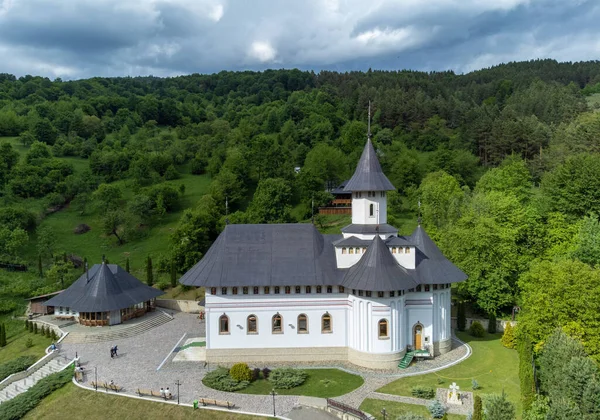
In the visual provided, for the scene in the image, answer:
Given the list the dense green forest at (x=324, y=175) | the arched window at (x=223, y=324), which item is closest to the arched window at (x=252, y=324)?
the arched window at (x=223, y=324)

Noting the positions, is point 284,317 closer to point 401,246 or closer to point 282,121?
point 401,246

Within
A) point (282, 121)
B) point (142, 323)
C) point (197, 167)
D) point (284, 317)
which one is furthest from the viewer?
point (282, 121)

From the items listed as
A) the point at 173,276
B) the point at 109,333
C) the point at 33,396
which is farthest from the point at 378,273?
the point at 173,276

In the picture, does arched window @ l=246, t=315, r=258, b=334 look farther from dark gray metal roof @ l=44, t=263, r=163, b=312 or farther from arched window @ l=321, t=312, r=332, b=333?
dark gray metal roof @ l=44, t=263, r=163, b=312

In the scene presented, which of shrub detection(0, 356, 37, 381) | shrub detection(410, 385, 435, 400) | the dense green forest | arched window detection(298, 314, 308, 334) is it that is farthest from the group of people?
the dense green forest

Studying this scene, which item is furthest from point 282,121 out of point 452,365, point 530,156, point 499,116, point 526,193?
point 452,365

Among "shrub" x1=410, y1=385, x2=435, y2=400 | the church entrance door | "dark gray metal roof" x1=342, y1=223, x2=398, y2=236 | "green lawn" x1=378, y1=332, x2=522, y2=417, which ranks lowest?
"green lawn" x1=378, y1=332, x2=522, y2=417

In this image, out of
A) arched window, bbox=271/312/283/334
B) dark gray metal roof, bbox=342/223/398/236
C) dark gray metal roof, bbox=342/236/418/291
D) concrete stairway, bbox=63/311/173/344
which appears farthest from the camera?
concrete stairway, bbox=63/311/173/344
